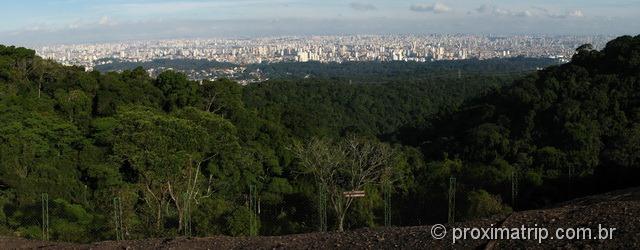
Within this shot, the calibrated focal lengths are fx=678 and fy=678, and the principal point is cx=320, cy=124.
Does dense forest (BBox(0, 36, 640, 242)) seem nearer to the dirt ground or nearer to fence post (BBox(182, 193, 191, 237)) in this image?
fence post (BBox(182, 193, 191, 237))

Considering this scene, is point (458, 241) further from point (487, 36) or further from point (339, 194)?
point (487, 36)

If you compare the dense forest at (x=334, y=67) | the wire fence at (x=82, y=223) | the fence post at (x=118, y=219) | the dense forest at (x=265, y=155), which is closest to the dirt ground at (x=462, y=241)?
the fence post at (x=118, y=219)

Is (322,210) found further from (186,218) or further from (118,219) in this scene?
(118,219)

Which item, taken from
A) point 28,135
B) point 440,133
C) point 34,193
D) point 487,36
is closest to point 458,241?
point 34,193

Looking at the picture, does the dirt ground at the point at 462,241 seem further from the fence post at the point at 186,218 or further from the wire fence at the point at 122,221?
the fence post at the point at 186,218

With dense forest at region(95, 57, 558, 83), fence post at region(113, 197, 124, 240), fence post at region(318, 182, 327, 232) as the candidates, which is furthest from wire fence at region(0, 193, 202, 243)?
dense forest at region(95, 57, 558, 83)
